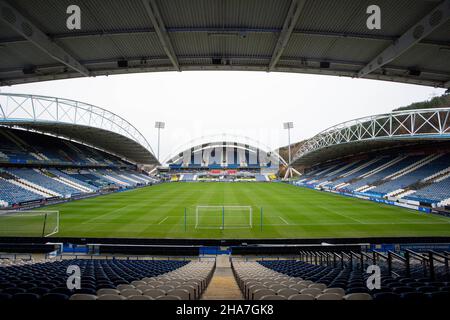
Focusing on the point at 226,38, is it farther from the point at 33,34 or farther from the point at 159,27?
the point at 33,34

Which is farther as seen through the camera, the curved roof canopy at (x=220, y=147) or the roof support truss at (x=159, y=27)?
the curved roof canopy at (x=220, y=147)

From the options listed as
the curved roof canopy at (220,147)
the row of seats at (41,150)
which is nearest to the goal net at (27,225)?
the row of seats at (41,150)

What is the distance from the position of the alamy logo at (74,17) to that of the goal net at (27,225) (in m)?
14.9

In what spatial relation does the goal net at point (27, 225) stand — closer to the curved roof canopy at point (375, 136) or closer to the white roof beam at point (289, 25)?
the white roof beam at point (289, 25)

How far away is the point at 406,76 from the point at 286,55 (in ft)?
13.6

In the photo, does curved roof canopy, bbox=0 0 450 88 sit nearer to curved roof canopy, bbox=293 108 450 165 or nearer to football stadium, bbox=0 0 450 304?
football stadium, bbox=0 0 450 304

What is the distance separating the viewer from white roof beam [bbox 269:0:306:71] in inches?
207

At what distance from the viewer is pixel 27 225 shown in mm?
19219

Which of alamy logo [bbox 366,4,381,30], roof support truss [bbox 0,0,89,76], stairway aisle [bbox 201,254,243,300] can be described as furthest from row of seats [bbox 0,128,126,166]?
alamy logo [bbox 366,4,381,30]

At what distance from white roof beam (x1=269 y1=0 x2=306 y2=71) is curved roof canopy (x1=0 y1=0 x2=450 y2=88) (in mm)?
24

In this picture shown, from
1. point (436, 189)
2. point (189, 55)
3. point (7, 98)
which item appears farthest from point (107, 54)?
point (436, 189)

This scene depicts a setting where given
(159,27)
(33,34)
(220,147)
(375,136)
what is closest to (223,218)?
(159,27)

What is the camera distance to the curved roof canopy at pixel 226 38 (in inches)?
214

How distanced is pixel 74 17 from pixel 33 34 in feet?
4.05
